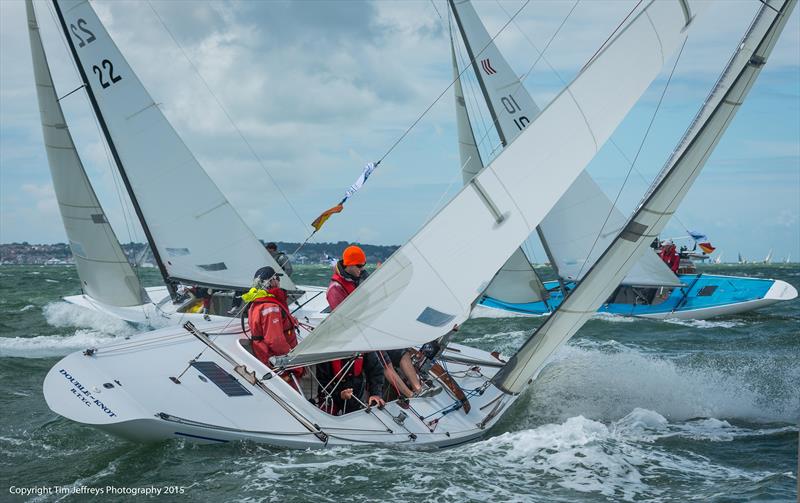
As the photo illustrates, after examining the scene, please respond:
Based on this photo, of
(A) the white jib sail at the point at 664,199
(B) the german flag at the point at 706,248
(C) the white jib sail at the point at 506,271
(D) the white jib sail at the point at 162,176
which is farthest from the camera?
(B) the german flag at the point at 706,248

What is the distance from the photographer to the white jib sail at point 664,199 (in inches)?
316

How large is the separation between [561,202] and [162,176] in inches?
314

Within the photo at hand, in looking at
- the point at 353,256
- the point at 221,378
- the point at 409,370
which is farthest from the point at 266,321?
the point at 409,370

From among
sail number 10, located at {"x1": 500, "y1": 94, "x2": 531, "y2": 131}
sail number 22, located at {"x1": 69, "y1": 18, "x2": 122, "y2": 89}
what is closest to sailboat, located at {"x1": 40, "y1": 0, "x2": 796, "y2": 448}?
sail number 22, located at {"x1": 69, "y1": 18, "x2": 122, "y2": 89}

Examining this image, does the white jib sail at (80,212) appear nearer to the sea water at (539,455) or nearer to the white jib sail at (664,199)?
the sea water at (539,455)

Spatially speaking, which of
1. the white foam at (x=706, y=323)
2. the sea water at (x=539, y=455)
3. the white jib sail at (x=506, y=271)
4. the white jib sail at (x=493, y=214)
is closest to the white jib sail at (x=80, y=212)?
the sea water at (x=539, y=455)

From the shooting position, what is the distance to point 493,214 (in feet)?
22.5

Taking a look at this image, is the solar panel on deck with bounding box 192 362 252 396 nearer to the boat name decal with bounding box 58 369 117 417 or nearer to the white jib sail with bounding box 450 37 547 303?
the boat name decal with bounding box 58 369 117 417

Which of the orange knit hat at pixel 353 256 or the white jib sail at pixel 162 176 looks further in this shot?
the white jib sail at pixel 162 176

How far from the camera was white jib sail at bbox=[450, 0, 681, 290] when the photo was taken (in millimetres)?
16859

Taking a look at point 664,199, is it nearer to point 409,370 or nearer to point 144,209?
point 409,370

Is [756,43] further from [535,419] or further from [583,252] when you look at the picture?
[583,252]

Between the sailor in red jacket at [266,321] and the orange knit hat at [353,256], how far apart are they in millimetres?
785

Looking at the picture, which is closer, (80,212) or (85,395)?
(85,395)
